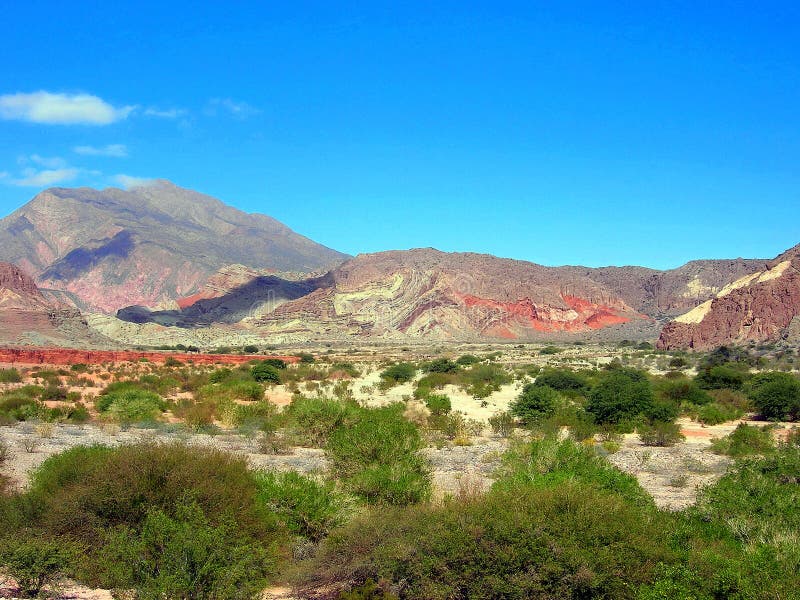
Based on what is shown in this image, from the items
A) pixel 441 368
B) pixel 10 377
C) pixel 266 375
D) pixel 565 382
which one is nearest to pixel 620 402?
pixel 565 382

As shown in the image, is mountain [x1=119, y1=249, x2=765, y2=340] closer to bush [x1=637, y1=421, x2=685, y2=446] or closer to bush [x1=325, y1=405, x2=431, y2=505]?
bush [x1=637, y1=421, x2=685, y2=446]

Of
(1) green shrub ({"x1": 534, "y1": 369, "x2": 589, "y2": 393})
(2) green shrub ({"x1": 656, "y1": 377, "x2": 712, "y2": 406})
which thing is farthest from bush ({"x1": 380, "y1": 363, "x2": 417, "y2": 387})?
(2) green shrub ({"x1": 656, "y1": 377, "x2": 712, "y2": 406})

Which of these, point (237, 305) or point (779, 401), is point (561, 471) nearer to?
point (779, 401)

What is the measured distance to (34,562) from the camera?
7.71 metres

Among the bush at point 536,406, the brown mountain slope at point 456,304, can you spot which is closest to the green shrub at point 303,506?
the bush at point 536,406

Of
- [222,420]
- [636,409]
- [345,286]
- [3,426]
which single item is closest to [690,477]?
[636,409]

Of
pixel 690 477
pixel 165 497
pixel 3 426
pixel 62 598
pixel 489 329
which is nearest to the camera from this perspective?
pixel 62 598

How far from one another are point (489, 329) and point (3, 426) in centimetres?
10883

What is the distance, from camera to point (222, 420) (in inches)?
990

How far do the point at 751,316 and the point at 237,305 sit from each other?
4244 inches

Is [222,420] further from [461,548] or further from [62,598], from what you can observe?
[461,548]

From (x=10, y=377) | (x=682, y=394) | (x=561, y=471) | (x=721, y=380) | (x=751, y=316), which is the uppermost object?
(x=751, y=316)

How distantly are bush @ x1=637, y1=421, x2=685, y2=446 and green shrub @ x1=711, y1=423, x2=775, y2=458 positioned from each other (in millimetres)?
1474

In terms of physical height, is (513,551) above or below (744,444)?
above
